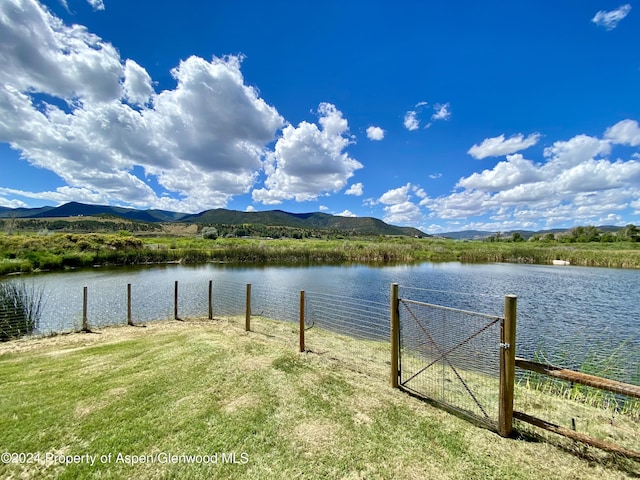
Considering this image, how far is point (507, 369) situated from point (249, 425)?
3285 mm

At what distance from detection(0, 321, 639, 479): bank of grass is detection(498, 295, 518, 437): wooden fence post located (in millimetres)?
193

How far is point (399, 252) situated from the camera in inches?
1607

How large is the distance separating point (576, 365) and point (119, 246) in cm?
4100

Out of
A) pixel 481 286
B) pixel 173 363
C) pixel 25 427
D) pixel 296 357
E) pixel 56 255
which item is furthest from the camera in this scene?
pixel 56 255

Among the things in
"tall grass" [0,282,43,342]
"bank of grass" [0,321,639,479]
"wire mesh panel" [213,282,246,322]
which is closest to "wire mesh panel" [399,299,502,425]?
"bank of grass" [0,321,639,479]

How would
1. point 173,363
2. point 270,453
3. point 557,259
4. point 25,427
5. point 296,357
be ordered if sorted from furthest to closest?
point 557,259, point 296,357, point 173,363, point 25,427, point 270,453

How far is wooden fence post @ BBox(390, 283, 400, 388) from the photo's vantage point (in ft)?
15.8

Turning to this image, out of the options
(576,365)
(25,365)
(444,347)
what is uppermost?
(444,347)

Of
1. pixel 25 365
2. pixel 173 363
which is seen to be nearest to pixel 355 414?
pixel 173 363

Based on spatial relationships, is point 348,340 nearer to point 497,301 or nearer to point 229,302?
point 229,302

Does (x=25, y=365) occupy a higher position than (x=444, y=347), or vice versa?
(x=444, y=347)

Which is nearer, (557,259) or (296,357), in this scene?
(296,357)

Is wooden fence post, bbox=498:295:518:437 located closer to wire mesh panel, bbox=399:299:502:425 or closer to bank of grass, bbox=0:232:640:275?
wire mesh panel, bbox=399:299:502:425

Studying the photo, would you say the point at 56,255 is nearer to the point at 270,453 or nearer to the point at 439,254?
the point at 270,453
